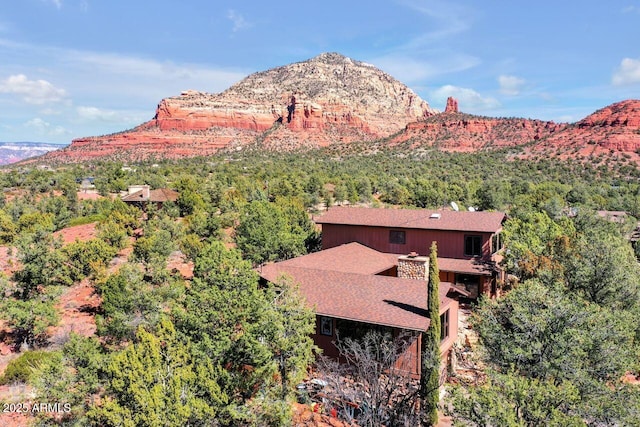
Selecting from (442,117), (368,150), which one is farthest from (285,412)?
(442,117)

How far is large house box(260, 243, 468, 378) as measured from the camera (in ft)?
49.1

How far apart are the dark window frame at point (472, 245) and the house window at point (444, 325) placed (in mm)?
10390

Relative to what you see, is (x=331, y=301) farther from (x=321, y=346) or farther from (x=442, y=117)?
(x=442, y=117)

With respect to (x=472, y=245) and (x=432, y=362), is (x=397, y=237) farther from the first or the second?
(x=432, y=362)

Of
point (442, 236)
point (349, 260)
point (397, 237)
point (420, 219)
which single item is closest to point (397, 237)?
point (397, 237)

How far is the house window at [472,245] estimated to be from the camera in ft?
84.8

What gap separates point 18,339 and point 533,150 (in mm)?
95032

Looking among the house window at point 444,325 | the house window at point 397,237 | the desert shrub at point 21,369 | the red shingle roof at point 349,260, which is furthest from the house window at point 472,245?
the desert shrub at point 21,369

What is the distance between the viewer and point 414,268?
19516mm

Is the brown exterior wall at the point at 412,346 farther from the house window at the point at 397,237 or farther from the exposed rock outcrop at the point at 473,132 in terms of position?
the exposed rock outcrop at the point at 473,132

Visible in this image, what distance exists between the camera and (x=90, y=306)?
84.2 ft

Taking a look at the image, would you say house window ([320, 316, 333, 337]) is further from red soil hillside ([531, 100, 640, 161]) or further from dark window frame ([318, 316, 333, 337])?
red soil hillside ([531, 100, 640, 161])

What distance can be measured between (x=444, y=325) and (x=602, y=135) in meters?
98.5

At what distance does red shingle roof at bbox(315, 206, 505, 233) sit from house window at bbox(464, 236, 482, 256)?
73cm
